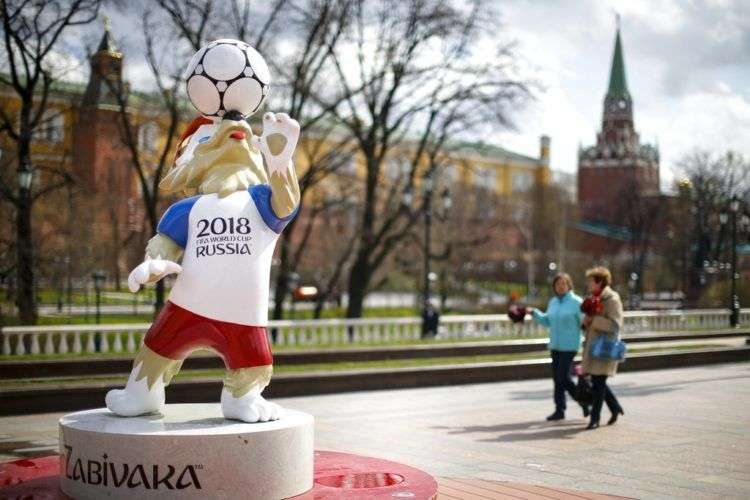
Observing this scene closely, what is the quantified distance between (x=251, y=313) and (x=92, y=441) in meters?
1.23

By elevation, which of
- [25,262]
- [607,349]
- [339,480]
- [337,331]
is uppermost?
[25,262]

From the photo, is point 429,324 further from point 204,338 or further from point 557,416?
point 204,338

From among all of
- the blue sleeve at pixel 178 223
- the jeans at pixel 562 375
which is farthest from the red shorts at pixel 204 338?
the jeans at pixel 562 375

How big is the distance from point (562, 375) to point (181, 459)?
6231 mm

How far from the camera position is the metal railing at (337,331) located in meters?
17.4

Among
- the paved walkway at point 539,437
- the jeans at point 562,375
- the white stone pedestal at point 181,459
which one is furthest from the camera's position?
the jeans at point 562,375

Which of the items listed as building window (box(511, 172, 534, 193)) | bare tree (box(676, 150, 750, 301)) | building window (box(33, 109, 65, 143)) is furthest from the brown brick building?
building window (box(33, 109, 65, 143))

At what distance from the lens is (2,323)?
63.6 feet

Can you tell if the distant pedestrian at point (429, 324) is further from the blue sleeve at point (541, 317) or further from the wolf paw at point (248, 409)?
the wolf paw at point (248, 409)

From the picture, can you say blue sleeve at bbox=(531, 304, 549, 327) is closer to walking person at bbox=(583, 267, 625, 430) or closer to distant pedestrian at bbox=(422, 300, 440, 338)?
walking person at bbox=(583, 267, 625, 430)

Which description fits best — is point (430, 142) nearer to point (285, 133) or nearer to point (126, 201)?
point (126, 201)

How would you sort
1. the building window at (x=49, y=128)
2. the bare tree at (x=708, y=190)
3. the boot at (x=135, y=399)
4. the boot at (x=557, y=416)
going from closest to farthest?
the boot at (x=135, y=399), the boot at (x=557, y=416), the building window at (x=49, y=128), the bare tree at (x=708, y=190)

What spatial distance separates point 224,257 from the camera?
19.2 feet

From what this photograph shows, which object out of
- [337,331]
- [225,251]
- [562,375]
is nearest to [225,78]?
[225,251]
